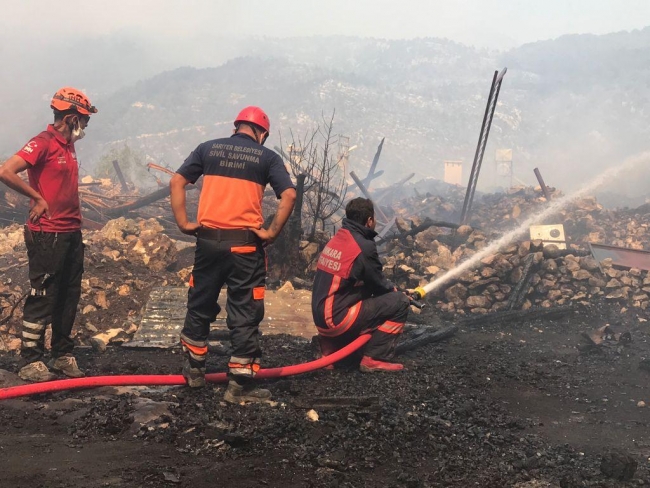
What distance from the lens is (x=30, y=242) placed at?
14.6 ft

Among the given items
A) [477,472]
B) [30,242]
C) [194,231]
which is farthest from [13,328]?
[477,472]

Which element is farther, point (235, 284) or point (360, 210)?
point (360, 210)

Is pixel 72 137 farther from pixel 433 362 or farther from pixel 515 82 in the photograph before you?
pixel 515 82

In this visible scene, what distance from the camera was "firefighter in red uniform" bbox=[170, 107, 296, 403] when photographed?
13.9 feet

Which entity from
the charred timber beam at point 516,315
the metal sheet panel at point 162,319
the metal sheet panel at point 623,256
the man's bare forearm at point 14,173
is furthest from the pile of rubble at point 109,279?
the metal sheet panel at point 623,256

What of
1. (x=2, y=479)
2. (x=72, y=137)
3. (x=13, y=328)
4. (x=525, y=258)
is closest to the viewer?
(x=2, y=479)

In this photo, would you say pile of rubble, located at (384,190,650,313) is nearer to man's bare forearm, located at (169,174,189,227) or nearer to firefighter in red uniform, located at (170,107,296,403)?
firefighter in red uniform, located at (170,107,296,403)

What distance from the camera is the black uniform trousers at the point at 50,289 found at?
448 cm

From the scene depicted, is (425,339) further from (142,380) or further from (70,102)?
(70,102)

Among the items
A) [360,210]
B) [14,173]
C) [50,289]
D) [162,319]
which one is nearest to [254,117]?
[360,210]

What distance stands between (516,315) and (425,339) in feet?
8.03

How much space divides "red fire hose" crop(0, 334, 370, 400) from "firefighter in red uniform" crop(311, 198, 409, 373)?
0.53 feet

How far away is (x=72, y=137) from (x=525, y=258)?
7.61 metres

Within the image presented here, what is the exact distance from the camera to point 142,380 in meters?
4.44
